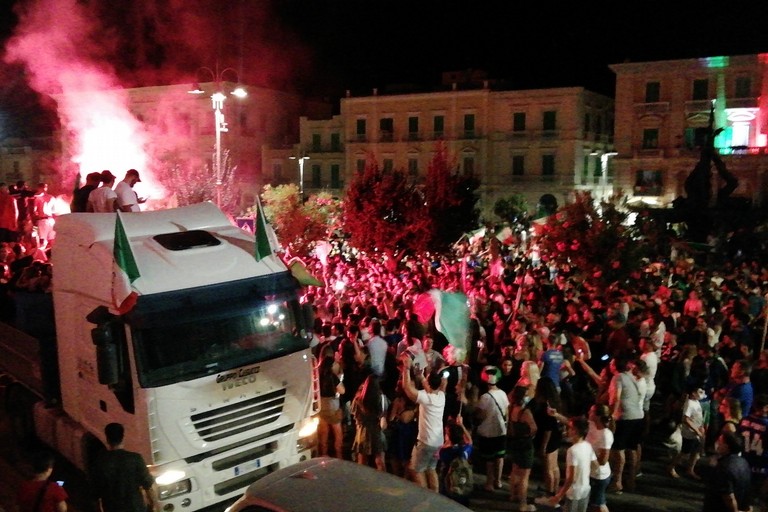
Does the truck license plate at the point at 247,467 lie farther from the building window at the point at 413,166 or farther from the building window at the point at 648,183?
the building window at the point at 413,166

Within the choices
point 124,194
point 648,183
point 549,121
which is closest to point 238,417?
point 124,194

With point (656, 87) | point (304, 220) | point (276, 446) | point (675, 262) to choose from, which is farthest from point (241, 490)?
point (656, 87)

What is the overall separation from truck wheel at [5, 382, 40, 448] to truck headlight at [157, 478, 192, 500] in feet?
9.27

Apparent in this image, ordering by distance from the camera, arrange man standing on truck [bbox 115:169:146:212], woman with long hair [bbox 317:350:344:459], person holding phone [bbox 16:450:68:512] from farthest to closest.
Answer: man standing on truck [bbox 115:169:146:212]
woman with long hair [bbox 317:350:344:459]
person holding phone [bbox 16:450:68:512]

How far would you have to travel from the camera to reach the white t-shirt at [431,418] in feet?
24.1

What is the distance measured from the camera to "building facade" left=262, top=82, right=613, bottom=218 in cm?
4547

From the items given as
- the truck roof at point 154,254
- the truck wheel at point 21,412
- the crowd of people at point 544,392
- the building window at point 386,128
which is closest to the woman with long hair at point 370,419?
the crowd of people at point 544,392

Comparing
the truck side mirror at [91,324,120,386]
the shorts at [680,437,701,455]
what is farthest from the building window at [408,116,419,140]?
the truck side mirror at [91,324,120,386]

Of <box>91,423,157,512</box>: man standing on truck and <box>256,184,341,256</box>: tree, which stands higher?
<box>256,184,341,256</box>: tree

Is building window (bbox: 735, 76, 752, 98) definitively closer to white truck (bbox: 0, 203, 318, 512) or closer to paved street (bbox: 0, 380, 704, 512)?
paved street (bbox: 0, 380, 704, 512)

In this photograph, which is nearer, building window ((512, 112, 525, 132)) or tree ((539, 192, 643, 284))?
tree ((539, 192, 643, 284))

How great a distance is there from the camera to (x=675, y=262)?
1930 centimetres

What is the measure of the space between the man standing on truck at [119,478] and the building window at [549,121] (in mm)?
42623

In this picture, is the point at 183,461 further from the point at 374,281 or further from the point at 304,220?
the point at 304,220
